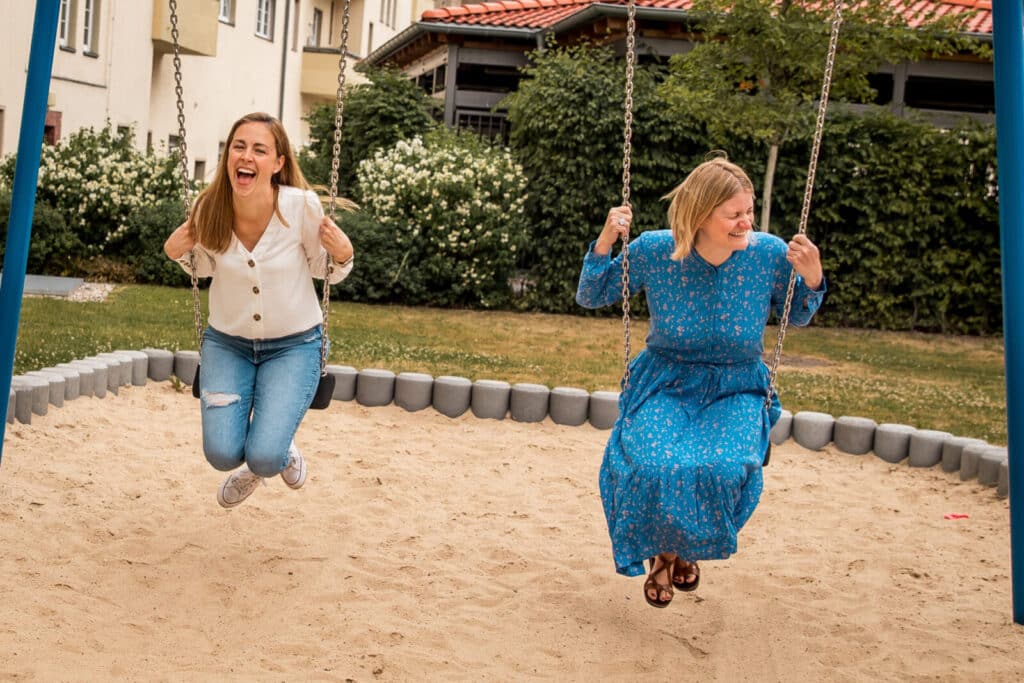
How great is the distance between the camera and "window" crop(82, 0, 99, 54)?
61.0 ft

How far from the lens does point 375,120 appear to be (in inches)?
679

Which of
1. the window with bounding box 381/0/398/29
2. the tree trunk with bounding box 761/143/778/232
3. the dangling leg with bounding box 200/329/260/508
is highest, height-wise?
the window with bounding box 381/0/398/29

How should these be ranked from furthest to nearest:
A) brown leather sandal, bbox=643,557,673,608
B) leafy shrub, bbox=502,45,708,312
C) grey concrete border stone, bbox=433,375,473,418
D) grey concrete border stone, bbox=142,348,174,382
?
1. leafy shrub, bbox=502,45,708,312
2. grey concrete border stone, bbox=142,348,174,382
3. grey concrete border stone, bbox=433,375,473,418
4. brown leather sandal, bbox=643,557,673,608

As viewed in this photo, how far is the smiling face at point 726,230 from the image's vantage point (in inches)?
166

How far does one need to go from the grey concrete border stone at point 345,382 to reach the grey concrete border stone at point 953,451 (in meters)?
3.57

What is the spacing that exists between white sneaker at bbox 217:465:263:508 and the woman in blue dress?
139cm

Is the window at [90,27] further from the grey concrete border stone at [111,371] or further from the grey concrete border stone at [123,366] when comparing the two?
the grey concrete border stone at [111,371]

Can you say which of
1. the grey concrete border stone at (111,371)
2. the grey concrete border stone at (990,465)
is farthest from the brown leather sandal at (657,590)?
the grey concrete border stone at (111,371)

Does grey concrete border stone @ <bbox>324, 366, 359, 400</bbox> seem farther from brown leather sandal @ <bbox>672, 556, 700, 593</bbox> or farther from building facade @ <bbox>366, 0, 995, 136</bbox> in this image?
building facade @ <bbox>366, 0, 995, 136</bbox>

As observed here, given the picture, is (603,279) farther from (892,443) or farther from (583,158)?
(583,158)

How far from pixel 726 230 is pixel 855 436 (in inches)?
157

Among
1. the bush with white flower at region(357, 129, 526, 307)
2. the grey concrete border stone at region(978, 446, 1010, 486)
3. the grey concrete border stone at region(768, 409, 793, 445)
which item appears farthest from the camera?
the bush with white flower at region(357, 129, 526, 307)

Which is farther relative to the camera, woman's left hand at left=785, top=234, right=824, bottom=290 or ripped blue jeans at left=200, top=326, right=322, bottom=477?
ripped blue jeans at left=200, top=326, right=322, bottom=477

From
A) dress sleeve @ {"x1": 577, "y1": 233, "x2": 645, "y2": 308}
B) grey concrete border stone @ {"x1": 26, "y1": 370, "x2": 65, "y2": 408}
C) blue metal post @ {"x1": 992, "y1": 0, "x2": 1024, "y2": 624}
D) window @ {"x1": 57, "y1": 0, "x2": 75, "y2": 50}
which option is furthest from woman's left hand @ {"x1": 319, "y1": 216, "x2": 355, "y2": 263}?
window @ {"x1": 57, "y1": 0, "x2": 75, "y2": 50}
